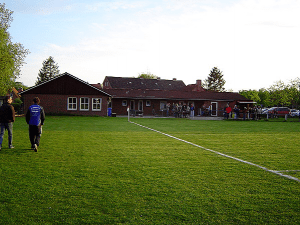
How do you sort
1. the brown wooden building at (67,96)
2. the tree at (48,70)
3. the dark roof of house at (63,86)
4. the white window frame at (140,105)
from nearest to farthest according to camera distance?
the brown wooden building at (67,96)
the dark roof of house at (63,86)
the white window frame at (140,105)
the tree at (48,70)

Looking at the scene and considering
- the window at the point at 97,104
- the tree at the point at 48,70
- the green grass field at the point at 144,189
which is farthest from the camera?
the tree at the point at 48,70

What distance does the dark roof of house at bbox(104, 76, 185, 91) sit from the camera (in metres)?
60.5

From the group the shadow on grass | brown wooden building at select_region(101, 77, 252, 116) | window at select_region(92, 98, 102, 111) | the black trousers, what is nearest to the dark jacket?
the black trousers

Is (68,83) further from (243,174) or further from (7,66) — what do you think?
(243,174)

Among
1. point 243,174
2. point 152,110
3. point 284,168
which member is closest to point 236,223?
point 243,174

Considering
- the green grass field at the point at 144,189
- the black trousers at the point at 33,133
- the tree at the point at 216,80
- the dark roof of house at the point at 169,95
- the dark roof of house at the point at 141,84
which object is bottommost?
the green grass field at the point at 144,189

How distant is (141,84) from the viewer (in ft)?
204

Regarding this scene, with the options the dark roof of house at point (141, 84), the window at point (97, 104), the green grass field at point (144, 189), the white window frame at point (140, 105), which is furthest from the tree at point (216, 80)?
the green grass field at point (144, 189)

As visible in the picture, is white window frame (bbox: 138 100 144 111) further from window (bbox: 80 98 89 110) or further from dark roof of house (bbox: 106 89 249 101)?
window (bbox: 80 98 89 110)

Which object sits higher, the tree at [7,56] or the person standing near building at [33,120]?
the tree at [7,56]

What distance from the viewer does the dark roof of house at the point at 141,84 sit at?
60.5 metres

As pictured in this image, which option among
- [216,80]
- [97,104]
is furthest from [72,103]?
[216,80]

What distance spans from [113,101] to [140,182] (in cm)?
4242

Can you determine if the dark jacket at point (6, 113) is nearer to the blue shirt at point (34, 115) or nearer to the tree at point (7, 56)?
the blue shirt at point (34, 115)
